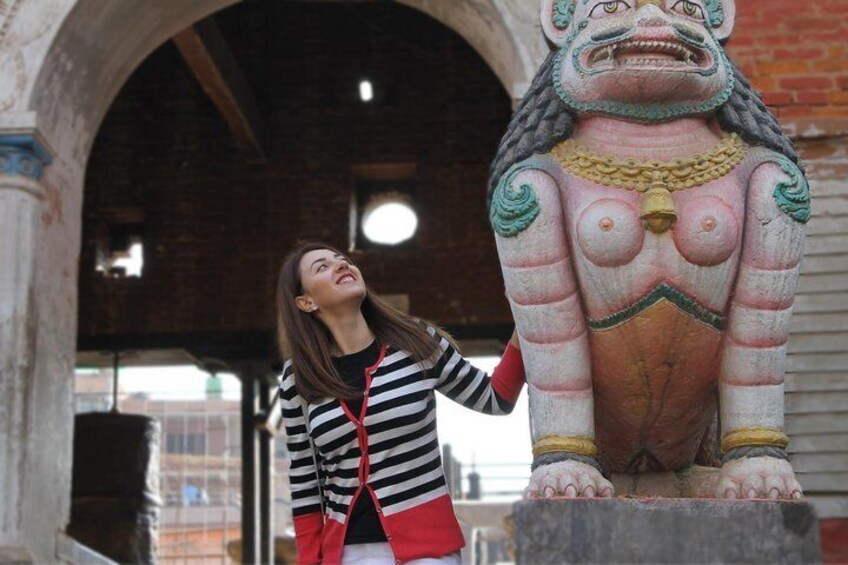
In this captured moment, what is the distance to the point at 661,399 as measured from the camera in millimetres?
3520

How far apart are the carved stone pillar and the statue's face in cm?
389

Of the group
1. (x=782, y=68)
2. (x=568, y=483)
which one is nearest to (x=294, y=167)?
(x=782, y=68)

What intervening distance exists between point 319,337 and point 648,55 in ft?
3.70

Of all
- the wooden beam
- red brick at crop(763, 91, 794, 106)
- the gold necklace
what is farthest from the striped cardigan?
the wooden beam

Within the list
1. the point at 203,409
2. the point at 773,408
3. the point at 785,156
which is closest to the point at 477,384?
the point at 773,408

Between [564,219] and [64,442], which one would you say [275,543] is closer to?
[64,442]

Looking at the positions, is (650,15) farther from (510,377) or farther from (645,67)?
(510,377)

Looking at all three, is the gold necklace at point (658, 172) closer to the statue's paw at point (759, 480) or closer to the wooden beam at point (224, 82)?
the statue's paw at point (759, 480)

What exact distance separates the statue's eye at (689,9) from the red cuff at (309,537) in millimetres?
1636

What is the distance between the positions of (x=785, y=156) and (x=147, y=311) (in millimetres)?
9694

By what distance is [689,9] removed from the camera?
11.8ft

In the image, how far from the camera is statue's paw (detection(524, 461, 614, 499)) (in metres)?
3.25

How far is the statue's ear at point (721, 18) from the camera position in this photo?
3678mm

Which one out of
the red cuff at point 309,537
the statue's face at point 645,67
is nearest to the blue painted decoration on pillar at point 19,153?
the red cuff at point 309,537
